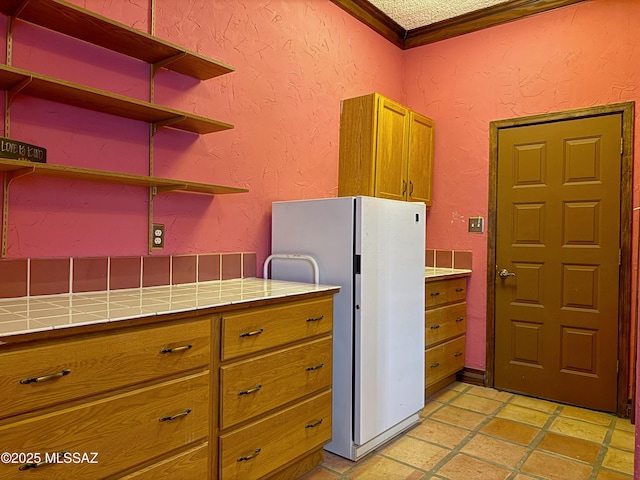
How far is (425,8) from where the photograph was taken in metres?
3.34

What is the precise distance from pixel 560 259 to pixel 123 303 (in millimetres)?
2815

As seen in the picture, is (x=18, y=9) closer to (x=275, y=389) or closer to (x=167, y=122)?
(x=167, y=122)

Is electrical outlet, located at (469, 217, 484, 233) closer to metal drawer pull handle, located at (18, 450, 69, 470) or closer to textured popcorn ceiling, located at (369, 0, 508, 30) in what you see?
textured popcorn ceiling, located at (369, 0, 508, 30)

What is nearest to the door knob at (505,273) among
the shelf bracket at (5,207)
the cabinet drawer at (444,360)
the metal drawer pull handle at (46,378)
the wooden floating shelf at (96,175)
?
the cabinet drawer at (444,360)

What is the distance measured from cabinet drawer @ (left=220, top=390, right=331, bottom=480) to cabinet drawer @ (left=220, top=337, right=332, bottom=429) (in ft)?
0.18

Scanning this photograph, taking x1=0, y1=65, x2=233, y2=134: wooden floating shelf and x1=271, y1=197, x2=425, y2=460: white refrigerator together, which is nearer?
x1=0, y1=65, x2=233, y2=134: wooden floating shelf

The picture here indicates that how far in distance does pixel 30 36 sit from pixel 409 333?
7.42ft

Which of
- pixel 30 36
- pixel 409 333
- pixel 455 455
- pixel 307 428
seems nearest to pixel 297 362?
pixel 307 428

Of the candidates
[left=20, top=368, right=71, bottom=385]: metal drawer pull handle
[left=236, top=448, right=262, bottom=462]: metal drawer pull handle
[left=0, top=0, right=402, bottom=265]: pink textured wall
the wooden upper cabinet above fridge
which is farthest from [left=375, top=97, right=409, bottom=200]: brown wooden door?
[left=20, top=368, right=71, bottom=385]: metal drawer pull handle

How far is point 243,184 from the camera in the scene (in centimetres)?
249

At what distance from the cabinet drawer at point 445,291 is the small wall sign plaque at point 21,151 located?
2.24 m

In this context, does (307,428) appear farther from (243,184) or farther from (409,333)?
(243,184)

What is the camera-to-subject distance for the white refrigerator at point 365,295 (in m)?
2.16

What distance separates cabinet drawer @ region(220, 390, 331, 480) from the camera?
165cm
